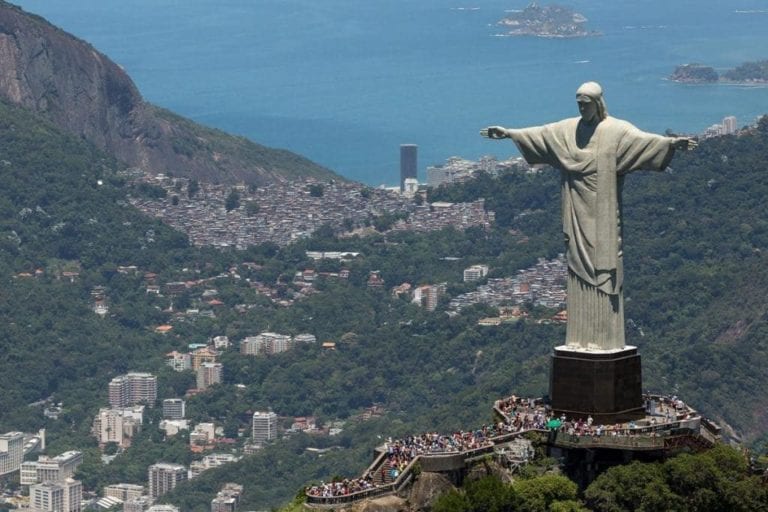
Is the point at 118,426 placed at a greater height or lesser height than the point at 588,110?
lesser

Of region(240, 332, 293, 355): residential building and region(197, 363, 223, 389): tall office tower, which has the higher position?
region(240, 332, 293, 355): residential building

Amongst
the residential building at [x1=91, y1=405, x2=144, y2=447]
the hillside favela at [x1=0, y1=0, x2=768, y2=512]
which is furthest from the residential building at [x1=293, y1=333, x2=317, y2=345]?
the residential building at [x1=91, y1=405, x2=144, y2=447]

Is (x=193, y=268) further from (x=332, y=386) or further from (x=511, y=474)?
(x=511, y=474)

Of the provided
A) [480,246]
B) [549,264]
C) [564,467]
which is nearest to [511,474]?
[564,467]

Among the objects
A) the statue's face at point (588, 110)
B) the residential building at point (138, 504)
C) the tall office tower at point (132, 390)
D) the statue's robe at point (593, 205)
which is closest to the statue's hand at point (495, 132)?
the statue's robe at point (593, 205)

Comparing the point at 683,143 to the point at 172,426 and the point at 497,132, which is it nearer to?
the point at 497,132

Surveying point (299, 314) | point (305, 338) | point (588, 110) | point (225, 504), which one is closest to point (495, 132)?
point (588, 110)

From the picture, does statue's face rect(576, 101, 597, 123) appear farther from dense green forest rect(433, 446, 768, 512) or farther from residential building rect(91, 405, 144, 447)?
residential building rect(91, 405, 144, 447)
